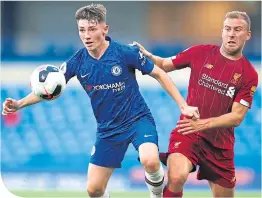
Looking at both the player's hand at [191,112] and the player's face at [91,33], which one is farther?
the player's face at [91,33]

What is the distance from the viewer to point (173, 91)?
28.2 feet

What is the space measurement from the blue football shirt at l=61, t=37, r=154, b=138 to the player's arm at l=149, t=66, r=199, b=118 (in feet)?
0.29

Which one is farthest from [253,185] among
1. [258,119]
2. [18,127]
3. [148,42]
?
[18,127]

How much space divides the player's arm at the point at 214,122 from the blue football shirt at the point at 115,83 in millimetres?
582

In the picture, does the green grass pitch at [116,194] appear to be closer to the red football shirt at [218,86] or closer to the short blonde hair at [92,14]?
the red football shirt at [218,86]

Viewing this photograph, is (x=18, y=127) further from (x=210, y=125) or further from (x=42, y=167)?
(x=210, y=125)

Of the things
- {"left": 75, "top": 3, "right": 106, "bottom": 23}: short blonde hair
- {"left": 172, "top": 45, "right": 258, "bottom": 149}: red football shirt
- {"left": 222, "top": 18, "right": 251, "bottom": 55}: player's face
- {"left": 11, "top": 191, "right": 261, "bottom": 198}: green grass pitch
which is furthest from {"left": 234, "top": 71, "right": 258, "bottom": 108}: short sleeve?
{"left": 11, "top": 191, "right": 261, "bottom": 198}: green grass pitch

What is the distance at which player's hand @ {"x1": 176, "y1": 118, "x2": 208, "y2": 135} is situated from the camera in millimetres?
8414

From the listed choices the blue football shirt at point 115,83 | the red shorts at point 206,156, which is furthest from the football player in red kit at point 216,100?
the blue football shirt at point 115,83

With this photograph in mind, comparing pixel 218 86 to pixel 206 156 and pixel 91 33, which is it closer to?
pixel 206 156

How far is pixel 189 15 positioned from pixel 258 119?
255 cm

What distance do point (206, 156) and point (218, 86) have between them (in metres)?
0.74

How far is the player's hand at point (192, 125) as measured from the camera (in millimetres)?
8414

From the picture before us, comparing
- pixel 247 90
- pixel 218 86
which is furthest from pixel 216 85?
pixel 247 90
